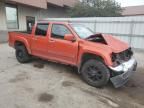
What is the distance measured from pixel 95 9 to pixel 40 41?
51.8 feet

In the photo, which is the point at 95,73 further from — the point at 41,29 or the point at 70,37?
the point at 41,29

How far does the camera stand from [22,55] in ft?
22.5

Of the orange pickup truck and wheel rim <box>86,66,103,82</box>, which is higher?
the orange pickup truck

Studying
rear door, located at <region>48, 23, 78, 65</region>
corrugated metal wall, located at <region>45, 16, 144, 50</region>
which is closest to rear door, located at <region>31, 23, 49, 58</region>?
rear door, located at <region>48, 23, 78, 65</region>

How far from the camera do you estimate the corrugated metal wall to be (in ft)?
34.8

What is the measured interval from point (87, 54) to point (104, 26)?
7.88 m

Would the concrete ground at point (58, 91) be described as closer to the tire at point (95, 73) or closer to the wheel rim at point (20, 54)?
the tire at point (95, 73)

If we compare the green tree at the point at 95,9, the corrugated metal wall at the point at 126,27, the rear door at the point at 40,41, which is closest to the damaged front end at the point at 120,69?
the rear door at the point at 40,41

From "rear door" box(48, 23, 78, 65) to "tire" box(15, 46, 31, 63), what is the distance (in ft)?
5.03

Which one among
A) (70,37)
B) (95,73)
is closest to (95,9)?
(70,37)

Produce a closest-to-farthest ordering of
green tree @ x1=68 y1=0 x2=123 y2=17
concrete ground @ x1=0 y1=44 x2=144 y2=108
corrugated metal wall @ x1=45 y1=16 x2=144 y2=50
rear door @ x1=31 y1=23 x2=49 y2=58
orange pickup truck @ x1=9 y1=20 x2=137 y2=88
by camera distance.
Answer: concrete ground @ x1=0 y1=44 x2=144 y2=108
orange pickup truck @ x1=9 y1=20 x2=137 y2=88
rear door @ x1=31 y1=23 x2=49 y2=58
corrugated metal wall @ x1=45 y1=16 x2=144 y2=50
green tree @ x1=68 y1=0 x2=123 y2=17

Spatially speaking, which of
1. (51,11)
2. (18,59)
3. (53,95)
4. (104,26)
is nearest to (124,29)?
(104,26)

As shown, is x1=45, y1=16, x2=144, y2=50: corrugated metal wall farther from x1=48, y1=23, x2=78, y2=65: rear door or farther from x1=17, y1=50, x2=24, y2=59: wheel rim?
x1=17, y1=50, x2=24, y2=59: wheel rim

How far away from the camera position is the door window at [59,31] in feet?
17.5
